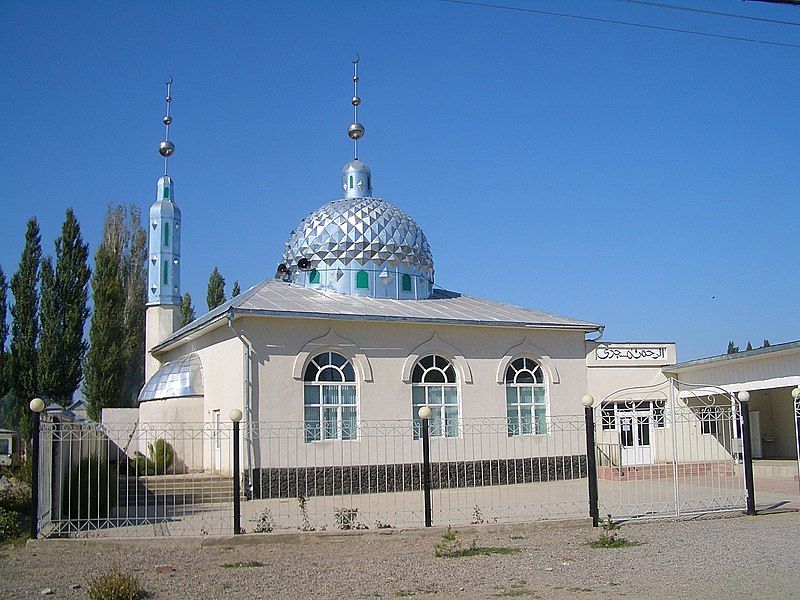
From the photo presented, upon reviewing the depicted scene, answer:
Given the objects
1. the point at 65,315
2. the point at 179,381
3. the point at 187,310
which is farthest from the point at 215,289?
the point at 179,381

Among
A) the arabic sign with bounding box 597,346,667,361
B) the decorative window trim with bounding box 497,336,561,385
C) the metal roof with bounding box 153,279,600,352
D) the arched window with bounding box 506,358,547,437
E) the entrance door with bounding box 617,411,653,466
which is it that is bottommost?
the entrance door with bounding box 617,411,653,466

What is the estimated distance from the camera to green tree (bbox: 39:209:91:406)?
25469 millimetres

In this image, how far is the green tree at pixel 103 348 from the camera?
26859mm

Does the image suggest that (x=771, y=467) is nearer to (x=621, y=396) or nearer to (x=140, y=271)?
(x=621, y=396)

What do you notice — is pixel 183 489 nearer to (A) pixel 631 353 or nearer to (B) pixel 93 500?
(B) pixel 93 500

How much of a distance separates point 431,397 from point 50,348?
13.6 meters

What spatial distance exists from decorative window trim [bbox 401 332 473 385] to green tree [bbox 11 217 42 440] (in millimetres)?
13780

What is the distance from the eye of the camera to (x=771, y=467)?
19.0 metres

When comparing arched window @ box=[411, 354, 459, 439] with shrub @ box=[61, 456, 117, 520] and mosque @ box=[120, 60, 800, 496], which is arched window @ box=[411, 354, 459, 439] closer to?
mosque @ box=[120, 60, 800, 496]

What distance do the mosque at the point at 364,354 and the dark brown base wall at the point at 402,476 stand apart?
0.37m

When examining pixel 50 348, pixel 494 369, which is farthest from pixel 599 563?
pixel 50 348

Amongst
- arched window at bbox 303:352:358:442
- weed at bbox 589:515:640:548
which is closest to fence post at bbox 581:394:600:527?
weed at bbox 589:515:640:548

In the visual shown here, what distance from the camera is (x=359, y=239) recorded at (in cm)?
2027

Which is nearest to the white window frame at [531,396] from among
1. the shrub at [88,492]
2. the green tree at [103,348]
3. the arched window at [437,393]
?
the arched window at [437,393]
